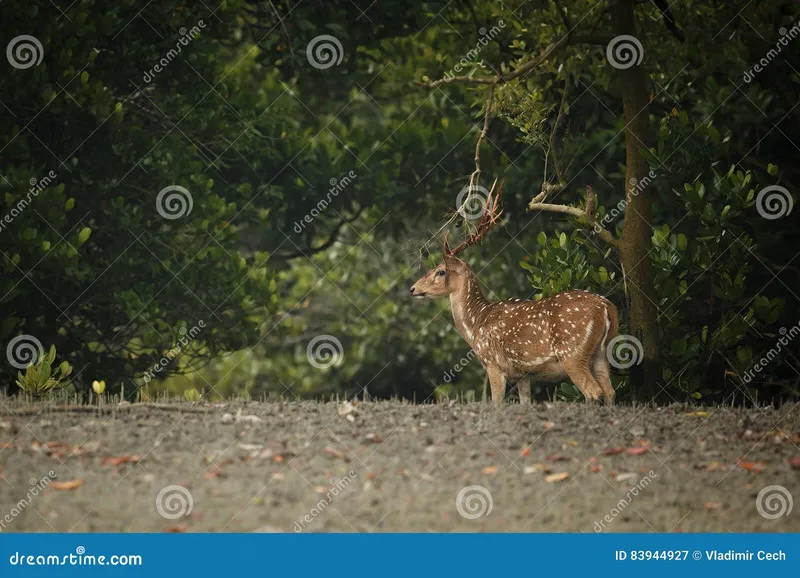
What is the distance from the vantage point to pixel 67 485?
7.76 metres

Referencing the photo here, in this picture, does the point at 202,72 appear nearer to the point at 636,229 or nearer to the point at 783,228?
the point at 636,229

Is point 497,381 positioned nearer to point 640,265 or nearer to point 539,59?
point 640,265

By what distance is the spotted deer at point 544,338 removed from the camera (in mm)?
10031

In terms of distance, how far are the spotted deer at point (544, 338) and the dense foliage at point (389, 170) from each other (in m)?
0.96

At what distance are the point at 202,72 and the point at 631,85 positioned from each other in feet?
17.4

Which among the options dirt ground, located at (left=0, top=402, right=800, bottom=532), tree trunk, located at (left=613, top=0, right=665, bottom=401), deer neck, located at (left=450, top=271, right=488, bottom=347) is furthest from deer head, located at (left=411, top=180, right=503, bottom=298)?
dirt ground, located at (left=0, top=402, right=800, bottom=532)

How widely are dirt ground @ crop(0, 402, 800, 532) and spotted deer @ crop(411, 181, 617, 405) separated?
501 mm

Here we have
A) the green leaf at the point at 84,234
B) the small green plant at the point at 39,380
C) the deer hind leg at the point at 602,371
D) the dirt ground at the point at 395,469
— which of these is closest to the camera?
the dirt ground at the point at 395,469

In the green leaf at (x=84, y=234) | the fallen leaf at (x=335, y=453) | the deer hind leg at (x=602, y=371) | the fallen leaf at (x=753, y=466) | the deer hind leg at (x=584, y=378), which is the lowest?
the green leaf at (x=84, y=234)

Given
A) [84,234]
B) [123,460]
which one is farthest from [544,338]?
[84,234]

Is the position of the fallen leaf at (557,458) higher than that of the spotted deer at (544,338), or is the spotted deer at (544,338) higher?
the spotted deer at (544,338)

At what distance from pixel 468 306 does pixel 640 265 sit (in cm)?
165

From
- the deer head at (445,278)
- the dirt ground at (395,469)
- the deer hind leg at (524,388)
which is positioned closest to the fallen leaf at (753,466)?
the dirt ground at (395,469)

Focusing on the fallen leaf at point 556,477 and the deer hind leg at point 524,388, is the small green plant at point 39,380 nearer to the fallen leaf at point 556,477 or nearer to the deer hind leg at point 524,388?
the deer hind leg at point 524,388
